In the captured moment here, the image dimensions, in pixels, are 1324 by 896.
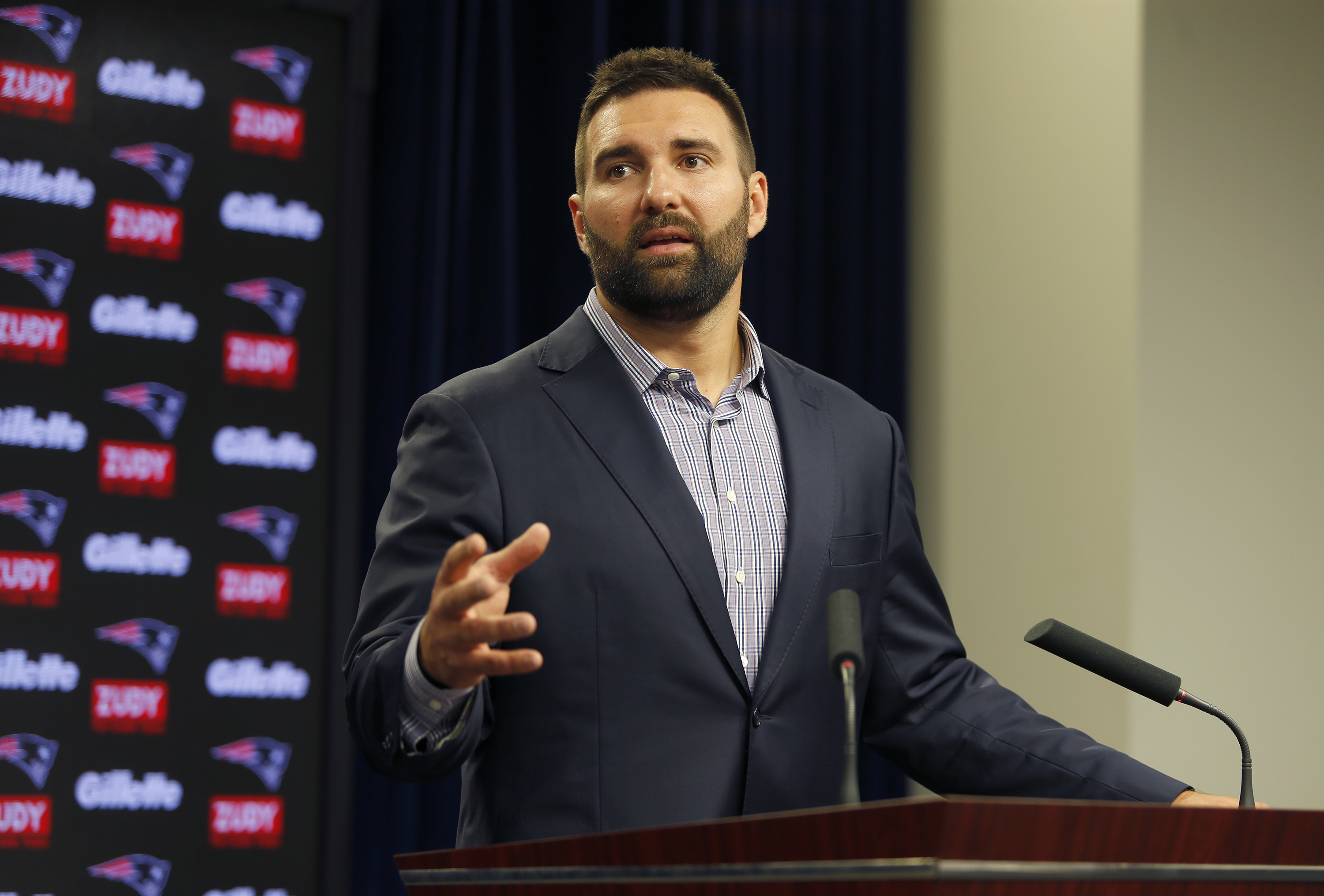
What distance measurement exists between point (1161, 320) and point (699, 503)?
1423mm

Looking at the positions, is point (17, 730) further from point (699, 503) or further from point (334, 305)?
point (699, 503)

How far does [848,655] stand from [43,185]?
2.03 m

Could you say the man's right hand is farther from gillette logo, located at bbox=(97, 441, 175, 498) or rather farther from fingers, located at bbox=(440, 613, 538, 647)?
gillette logo, located at bbox=(97, 441, 175, 498)

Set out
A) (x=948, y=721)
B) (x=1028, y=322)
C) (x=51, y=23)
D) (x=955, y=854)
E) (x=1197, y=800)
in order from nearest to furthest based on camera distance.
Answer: (x=955, y=854) → (x=1197, y=800) → (x=948, y=721) → (x=51, y=23) → (x=1028, y=322)

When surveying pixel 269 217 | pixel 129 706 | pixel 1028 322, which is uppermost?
pixel 269 217

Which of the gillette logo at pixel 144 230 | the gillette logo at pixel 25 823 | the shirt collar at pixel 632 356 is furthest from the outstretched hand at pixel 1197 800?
the gillette logo at pixel 144 230

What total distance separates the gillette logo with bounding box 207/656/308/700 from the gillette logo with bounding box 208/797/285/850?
194 millimetres

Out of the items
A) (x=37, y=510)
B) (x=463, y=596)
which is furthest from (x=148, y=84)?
(x=463, y=596)

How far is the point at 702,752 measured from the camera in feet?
4.34

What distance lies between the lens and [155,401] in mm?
2406

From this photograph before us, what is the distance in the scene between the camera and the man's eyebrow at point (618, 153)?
1.58 metres

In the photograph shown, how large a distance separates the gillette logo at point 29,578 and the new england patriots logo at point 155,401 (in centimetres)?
31

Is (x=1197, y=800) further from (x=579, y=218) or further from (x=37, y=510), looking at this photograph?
(x=37, y=510)

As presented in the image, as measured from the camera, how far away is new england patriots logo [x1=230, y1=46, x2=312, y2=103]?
256 cm
